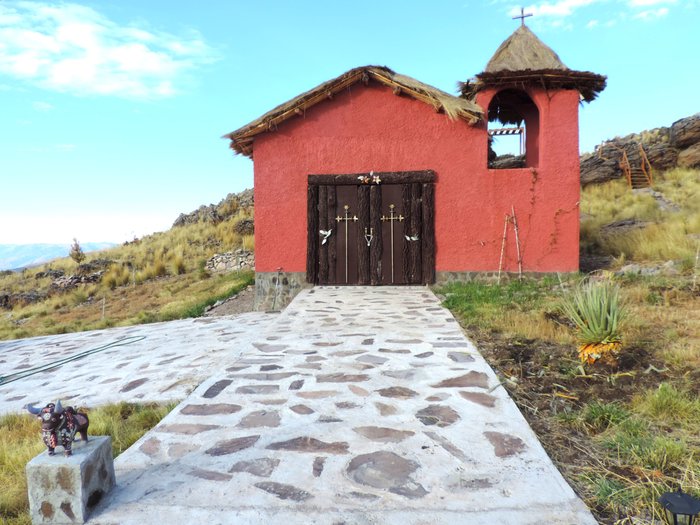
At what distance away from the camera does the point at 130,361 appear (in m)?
6.57

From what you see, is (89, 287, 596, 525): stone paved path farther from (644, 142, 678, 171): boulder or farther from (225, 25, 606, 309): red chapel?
(644, 142, 678, 171): boulder

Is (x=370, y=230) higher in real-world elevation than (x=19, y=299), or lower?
higher

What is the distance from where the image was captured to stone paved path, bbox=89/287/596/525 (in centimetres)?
225

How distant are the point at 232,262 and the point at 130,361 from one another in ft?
35.8

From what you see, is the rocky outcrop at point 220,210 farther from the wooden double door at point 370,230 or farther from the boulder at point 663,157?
the boulder at point 663,157

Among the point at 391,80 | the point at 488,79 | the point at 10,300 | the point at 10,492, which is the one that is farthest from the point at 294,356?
the point at 10,300

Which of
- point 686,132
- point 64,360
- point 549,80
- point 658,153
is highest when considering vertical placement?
point 686,132

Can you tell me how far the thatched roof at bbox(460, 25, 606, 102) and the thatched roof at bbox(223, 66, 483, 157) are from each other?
657 millimetres

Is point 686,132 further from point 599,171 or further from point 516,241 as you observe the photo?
point 516,241

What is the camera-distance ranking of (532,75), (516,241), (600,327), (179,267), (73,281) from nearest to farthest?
(600,327) < (532,75) < (516,241) < (179,267) < (73,281)

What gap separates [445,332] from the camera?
229 inches

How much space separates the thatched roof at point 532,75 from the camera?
9.07m

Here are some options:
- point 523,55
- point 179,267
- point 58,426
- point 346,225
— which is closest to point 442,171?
point 346,225

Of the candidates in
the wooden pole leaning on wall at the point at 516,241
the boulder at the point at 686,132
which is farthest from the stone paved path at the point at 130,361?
the boulder at the point at 686,132
